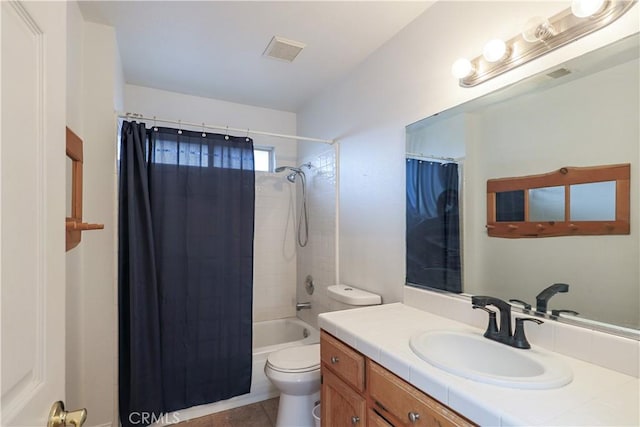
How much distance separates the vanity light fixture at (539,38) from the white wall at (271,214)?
2.03 meters

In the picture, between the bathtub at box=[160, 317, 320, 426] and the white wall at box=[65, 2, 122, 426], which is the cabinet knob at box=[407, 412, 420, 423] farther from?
the white wall at box=[65, 2, 122, 426]

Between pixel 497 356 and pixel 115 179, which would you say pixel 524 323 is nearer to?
pixel 497 356

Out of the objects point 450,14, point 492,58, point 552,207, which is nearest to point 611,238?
point 552,207

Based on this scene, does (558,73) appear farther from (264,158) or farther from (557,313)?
(264,158)

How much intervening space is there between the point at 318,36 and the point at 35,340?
1975 mm

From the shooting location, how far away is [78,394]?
1.75m

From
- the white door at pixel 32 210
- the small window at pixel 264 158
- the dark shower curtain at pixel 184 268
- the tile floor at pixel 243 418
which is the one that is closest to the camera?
the white door at pixel 32 210

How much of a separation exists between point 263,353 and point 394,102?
2.02 metres

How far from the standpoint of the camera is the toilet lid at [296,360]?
183 centimetres

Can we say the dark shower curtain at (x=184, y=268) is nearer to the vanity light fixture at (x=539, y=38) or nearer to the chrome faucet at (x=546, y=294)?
the vanity light fixture at (x=539, y=38)

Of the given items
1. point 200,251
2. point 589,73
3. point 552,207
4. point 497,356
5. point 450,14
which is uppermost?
point 450,14

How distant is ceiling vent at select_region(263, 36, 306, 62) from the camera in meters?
1.97

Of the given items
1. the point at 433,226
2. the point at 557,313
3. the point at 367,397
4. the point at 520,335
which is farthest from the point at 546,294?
the point at 367,397

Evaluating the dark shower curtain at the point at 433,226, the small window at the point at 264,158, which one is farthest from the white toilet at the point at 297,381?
the small window at the point at 264,158
